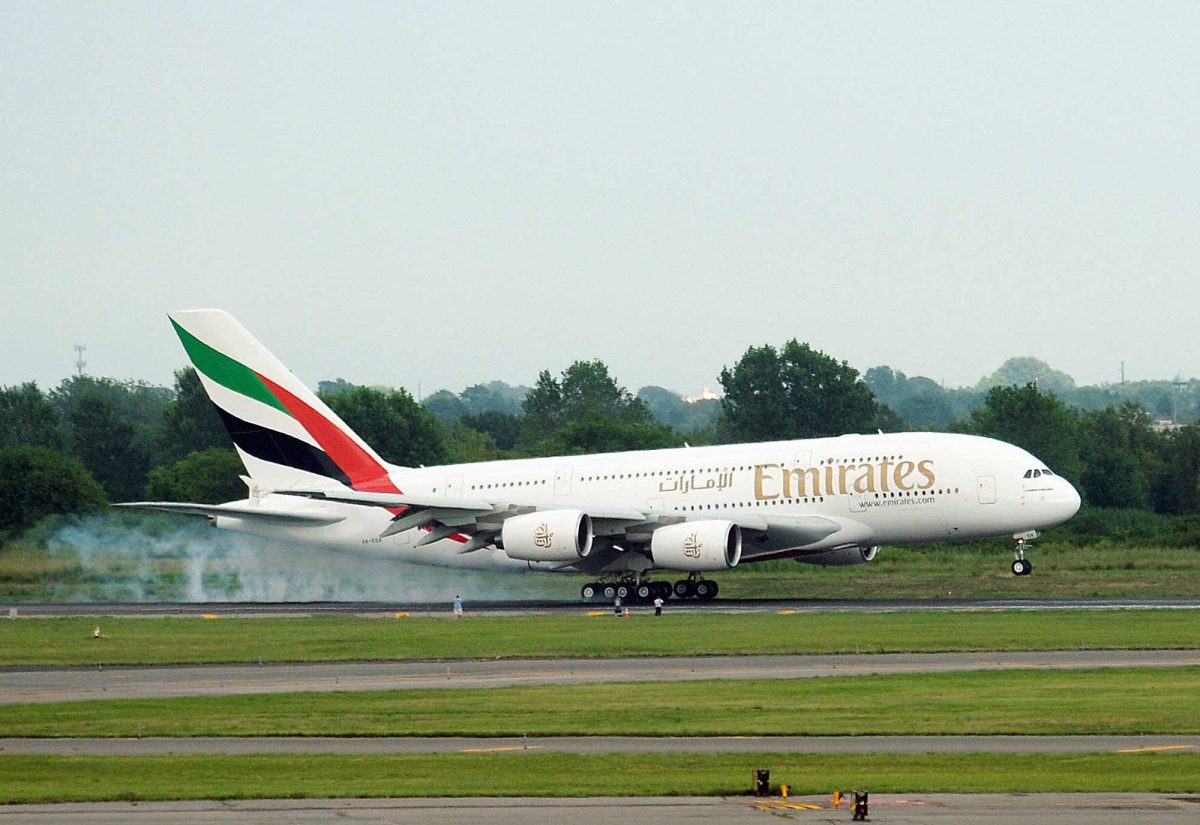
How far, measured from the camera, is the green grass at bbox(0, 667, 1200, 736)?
2498cm

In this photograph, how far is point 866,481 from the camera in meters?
53.1

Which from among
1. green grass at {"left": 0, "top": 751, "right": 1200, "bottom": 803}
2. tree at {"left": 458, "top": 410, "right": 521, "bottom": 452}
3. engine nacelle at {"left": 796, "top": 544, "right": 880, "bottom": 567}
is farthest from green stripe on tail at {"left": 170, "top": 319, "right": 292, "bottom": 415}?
tree at {"left": 458, "top": 410, "right": 521, "bottom": 452}

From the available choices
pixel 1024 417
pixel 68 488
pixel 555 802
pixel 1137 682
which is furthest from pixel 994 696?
pixel 1024 417

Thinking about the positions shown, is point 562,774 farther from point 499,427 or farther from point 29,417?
point 499,427

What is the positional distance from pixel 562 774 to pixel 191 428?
110 meters

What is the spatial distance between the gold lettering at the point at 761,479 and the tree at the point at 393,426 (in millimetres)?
44331

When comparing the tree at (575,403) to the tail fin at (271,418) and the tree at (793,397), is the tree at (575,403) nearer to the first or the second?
the tree at (793,397)

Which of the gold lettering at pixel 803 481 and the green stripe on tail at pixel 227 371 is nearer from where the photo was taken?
the gold lettering at pixel 803 481

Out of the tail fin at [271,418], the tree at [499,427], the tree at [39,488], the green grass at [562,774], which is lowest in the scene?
the green grass at [562,774]

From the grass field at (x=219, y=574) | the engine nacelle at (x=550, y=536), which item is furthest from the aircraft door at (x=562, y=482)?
the grass field at (x=219, y=574)

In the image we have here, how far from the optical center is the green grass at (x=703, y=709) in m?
25.0

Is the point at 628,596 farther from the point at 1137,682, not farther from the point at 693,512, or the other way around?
the point at 1137,682

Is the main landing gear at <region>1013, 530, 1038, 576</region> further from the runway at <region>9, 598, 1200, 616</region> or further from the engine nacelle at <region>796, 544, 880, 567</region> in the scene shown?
the engine nacelle at <region>796, 544, 880, 567</region>

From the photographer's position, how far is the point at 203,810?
59.8 feet
